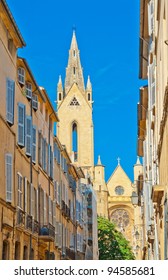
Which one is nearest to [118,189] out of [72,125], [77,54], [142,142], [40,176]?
[72,125]

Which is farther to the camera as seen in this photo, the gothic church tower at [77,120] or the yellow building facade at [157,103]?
the gothic church tower at [77,120]

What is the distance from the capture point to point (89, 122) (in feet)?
409

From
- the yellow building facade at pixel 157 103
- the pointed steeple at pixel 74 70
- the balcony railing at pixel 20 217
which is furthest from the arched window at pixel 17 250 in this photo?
the pointed steeple at pixel 74 70

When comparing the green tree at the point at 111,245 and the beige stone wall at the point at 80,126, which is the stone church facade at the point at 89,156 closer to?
the beige stone wall at the point at 80,126

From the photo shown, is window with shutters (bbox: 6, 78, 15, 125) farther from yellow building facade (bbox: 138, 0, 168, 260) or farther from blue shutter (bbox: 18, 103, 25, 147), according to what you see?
yellow building facade (bbox: 138, 0, 168, 260)

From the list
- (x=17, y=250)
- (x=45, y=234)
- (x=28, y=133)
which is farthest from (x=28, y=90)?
(x=17, y=250)

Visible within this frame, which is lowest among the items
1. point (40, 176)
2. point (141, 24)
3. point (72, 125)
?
point (40, 176)

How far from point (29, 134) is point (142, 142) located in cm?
1766

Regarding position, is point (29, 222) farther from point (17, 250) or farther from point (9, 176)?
point (9, 176)

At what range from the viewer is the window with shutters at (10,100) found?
22.4 metres

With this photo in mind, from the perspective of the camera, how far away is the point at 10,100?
74.6 feet

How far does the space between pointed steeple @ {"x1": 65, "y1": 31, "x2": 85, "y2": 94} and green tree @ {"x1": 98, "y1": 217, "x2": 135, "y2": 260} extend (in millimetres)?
45209

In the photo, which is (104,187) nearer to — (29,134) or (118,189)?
(118,189)
